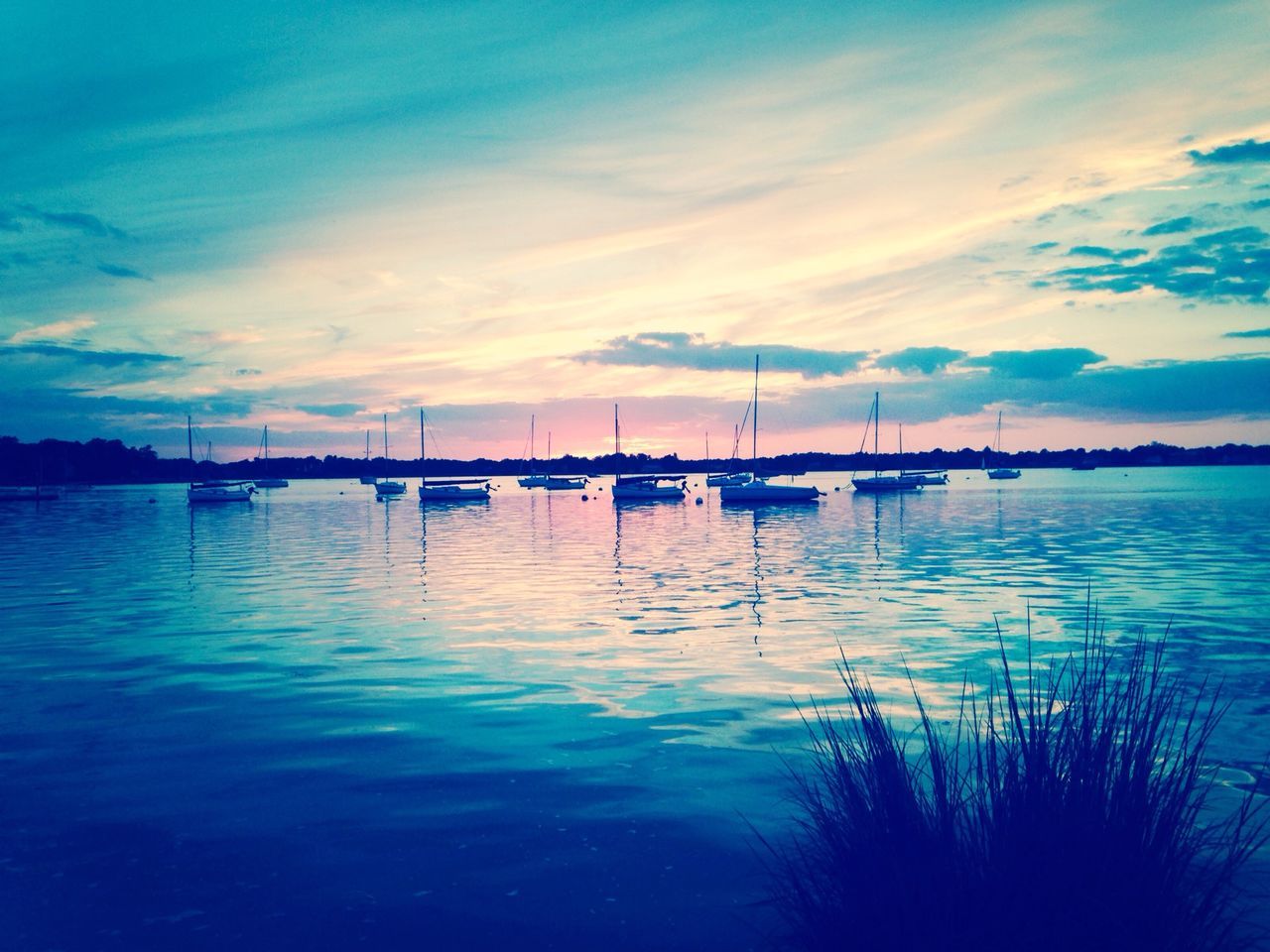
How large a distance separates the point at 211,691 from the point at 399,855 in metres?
8.19

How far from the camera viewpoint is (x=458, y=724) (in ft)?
42.1

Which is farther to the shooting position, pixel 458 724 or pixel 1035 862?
pixel 458 724

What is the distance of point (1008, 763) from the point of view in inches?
212

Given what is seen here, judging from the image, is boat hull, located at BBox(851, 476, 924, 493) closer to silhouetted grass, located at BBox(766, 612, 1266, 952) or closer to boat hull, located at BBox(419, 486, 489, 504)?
boat hull, located at BBox(419, 486, 489, 504)

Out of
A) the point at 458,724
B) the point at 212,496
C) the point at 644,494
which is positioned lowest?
the point at 458,724

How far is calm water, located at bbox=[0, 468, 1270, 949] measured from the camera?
752 centimetres

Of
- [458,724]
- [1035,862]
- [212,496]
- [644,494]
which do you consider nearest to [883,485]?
[644,494]

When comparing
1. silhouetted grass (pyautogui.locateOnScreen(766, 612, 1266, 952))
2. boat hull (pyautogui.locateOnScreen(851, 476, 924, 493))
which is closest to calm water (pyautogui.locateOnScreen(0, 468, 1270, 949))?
silhouetted grass (pyautogui.locateOnScreen(766, 612, 1266, 952))

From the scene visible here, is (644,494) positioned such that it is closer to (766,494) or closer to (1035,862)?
(766,494)

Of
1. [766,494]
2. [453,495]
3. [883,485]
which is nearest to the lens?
[766,494]

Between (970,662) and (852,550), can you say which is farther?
(852,550)

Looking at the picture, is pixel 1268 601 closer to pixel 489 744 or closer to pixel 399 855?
pixel 489 744

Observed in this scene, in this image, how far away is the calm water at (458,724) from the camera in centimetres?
752

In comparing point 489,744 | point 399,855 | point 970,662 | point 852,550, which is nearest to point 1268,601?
point 970,662
